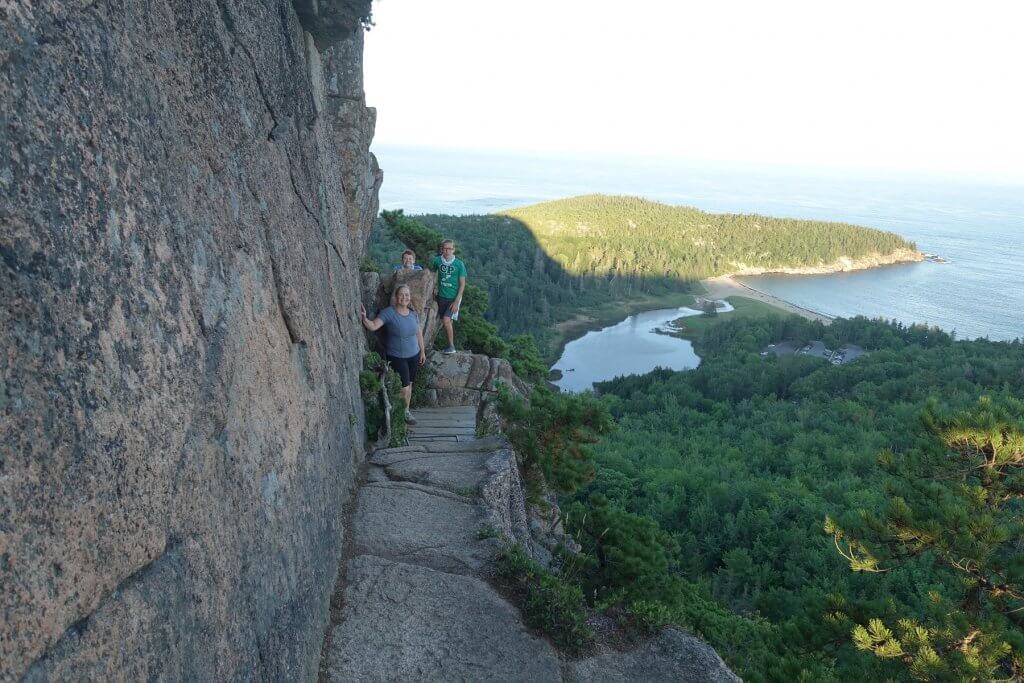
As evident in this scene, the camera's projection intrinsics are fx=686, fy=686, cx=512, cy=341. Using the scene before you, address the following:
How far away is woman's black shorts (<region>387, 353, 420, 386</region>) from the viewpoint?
854 centimetres

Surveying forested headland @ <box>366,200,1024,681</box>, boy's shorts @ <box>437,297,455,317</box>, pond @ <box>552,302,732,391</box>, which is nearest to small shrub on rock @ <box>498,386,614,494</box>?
forested headland @ <box>366,200,1024,681</box>

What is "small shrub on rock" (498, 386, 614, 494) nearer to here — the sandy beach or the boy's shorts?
the boy's shorts

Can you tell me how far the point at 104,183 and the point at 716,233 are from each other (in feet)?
423

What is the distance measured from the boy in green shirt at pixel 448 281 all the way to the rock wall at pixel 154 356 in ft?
15.0

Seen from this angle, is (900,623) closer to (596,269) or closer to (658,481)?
(658,481)

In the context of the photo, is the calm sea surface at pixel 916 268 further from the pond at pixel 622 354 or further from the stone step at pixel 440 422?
the stone step at pixel 440 422

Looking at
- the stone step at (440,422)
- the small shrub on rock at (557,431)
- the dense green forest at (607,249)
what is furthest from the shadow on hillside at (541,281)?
the small shrub on rock at (557,431)

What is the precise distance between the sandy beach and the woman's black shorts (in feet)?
287

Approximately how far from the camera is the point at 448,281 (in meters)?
10.6

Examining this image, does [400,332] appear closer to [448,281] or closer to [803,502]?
[448,281]

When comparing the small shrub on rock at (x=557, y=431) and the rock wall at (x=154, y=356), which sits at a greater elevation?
the rock wall at (x=154, y=356)

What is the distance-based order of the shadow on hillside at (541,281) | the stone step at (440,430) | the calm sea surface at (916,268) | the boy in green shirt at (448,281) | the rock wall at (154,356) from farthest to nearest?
the calm sea surface at (916,268) → the shadow on hillside at (541,281) → the boy in green shirt at (448,281) → the stone step at (440,430) → the rock wall at (154,356)

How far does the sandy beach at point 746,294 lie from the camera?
299 ft

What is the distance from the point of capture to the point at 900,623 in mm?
7574
